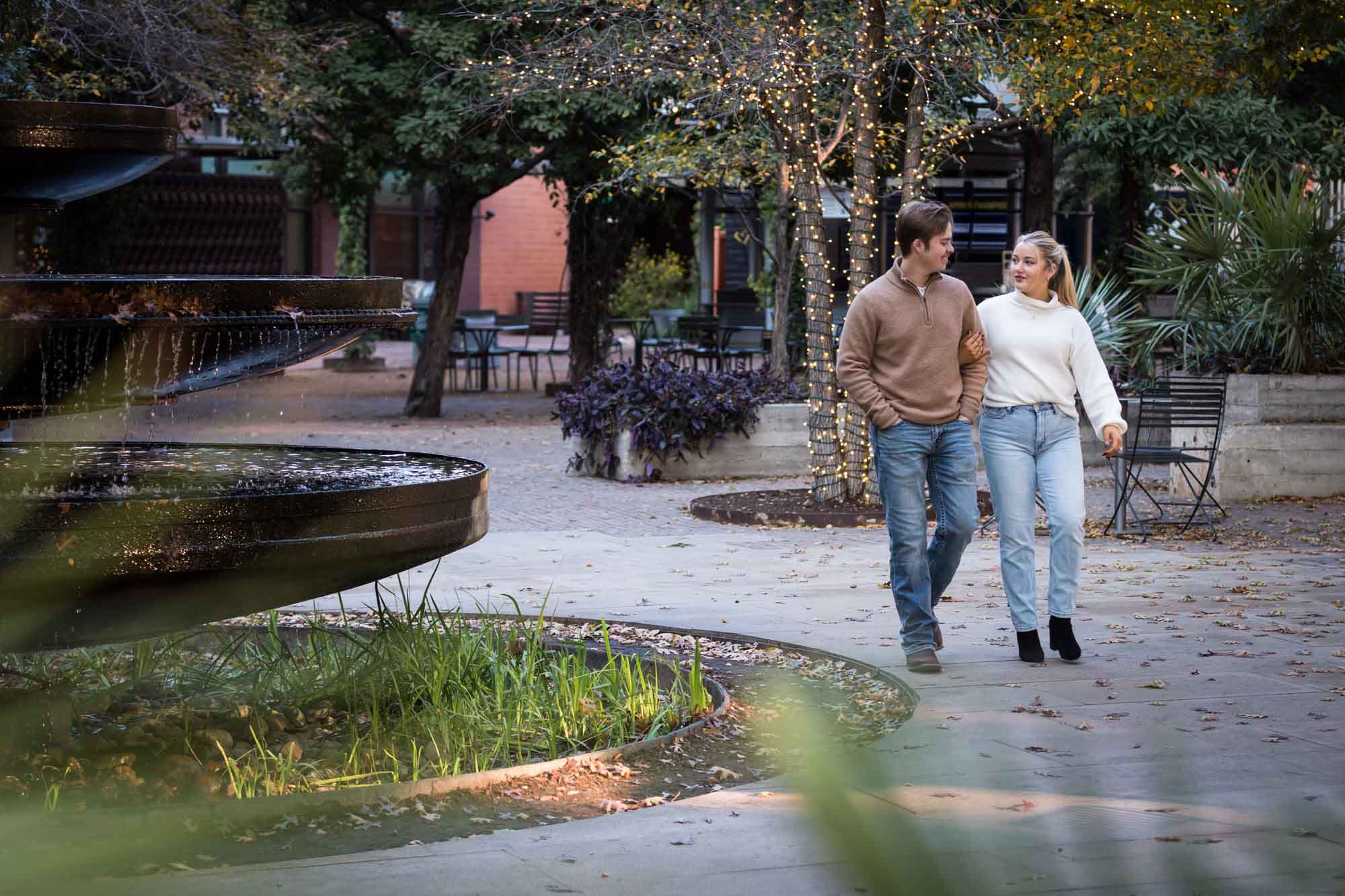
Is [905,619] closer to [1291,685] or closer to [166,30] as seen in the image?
[1291,685]

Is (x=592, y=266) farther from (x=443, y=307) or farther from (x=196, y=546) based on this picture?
(x=196, y=546)

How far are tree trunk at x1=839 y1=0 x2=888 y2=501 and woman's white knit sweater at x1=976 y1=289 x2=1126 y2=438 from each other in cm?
501

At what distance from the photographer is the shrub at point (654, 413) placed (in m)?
14.4

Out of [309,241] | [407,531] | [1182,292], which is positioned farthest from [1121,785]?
[309,241]

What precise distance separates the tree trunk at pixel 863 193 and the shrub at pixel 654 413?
2.43m

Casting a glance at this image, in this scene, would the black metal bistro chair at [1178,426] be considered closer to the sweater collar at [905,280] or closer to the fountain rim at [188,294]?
the sweater collar at [905,280]

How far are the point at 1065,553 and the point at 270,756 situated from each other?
130 inches

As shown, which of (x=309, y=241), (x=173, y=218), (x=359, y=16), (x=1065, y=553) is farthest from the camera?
(x=309, y=241)

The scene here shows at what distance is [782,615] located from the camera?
772cm

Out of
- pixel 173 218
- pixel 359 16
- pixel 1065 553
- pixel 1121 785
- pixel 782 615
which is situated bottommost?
pixel 782 615

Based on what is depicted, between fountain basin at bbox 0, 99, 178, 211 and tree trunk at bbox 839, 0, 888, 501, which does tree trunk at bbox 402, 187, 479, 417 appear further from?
fountain basin at bbox 0, 99, 178, 211

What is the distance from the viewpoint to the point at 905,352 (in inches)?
245

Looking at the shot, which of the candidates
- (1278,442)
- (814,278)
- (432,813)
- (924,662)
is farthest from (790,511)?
(432,813)

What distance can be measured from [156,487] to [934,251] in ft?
9.75
